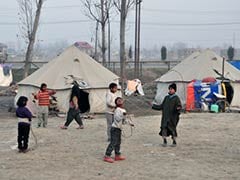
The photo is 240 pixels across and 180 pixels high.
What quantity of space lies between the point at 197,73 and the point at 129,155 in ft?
49.7

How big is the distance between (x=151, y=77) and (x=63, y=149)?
32.9m

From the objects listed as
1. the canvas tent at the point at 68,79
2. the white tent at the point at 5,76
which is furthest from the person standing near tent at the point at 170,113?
the white tent at the point at 5,76

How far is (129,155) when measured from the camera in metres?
12.0

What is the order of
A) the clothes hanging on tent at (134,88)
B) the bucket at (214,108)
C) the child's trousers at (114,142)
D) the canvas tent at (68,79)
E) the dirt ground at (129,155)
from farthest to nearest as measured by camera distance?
the clothes hanging on tent at (134,88), the bucket at (214,108), the canvas tent at (68,79), the child's trousers at (114,142), the dirt ground at (129,155)

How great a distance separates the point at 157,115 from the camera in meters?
21.6

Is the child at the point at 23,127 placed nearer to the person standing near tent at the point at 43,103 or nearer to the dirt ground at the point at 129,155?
the dirt ground at the point at 129,155

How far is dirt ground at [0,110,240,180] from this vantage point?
10016 mm

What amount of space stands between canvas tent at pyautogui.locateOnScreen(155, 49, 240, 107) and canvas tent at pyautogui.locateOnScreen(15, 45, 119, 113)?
146 inches

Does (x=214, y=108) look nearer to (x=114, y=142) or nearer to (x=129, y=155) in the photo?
(x=129, y=155)

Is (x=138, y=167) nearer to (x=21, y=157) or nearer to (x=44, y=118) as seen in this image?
(x=21, y=157)

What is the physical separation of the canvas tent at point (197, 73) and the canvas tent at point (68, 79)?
3.72m

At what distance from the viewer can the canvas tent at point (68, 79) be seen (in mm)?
22641

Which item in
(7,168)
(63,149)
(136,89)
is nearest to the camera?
(7,168)

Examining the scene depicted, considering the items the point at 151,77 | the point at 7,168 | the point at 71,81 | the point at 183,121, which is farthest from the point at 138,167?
the point at 151,77
